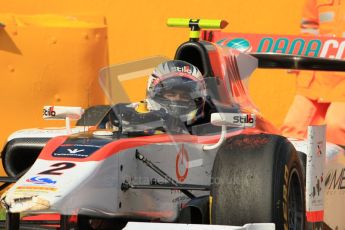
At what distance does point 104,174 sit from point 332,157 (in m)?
2.04

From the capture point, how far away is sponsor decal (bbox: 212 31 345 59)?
10.6m

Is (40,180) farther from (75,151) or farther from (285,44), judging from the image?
(285,44)

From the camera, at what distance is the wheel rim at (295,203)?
6598 mm

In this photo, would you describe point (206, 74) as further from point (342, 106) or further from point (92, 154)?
point (342, 106)

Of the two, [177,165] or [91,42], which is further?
[91,42]

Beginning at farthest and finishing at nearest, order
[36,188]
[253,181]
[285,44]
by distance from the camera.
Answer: [285,44]
[253,181]
[36,188]

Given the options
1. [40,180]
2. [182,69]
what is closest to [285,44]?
[182,69]

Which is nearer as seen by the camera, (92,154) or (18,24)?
(92,154)

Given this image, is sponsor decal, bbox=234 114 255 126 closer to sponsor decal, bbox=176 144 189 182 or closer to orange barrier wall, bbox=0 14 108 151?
sponsor decal, bbox=176 144 189 182

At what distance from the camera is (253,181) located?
625 cm

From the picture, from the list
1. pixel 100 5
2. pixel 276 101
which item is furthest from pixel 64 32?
pixel 276 101

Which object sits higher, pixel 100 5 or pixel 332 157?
pixel 100 5

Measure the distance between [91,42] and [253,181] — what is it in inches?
225

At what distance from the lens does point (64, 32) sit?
11.4 metres
